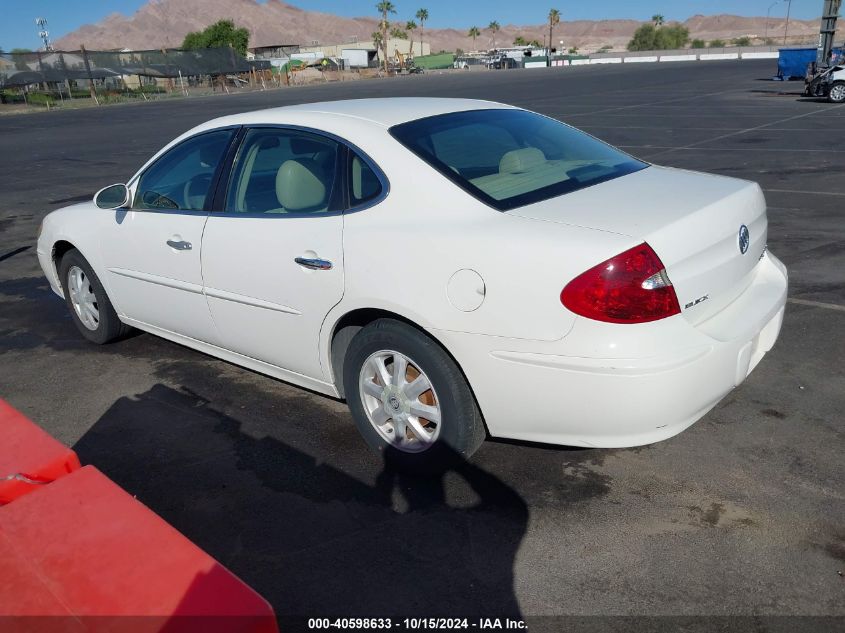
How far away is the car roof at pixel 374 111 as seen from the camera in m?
3.77

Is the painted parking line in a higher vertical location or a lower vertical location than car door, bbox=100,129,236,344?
lower

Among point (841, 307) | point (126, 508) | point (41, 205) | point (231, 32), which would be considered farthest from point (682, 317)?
point (231, 32)

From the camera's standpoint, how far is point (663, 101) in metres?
26.1

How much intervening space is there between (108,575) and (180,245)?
2691 mm

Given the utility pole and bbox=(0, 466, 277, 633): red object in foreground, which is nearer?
bbox=(0, 466, 277, 633): red object in foreground

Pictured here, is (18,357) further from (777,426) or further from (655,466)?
(777,426)

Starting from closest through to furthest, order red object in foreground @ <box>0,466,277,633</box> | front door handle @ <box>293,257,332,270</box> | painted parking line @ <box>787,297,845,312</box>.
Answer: red object in foreground @ <box>0,466,277,633</box> → front door handle @ <box>293,257,332,270</box> → painted parking line @ <box>787,297,845,312</box>

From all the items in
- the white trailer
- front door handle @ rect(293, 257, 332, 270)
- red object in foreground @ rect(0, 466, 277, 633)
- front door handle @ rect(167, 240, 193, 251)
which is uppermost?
front door handle @ rect(293, 257, 332, 270)

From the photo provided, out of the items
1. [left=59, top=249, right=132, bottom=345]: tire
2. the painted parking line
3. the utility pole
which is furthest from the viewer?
the utility pole

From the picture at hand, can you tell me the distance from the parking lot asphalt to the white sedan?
304mm

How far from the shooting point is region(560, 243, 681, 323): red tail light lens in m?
2.80

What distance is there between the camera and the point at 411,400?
341 centimetres

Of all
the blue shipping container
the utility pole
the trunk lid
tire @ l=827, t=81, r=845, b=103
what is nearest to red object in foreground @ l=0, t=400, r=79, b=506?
the trunk lid

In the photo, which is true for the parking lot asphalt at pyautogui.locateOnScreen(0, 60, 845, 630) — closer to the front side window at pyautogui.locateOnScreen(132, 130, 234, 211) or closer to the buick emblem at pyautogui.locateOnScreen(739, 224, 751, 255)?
the buick emblem at pyautogui.locateOnScreen(739, 224, 751, 255)
